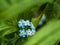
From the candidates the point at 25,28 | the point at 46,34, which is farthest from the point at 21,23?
the point at 46,34

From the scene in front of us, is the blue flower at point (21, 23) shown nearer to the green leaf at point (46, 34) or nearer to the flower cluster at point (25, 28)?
the flower cluster at point (25, 28)

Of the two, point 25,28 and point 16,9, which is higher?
point 25,28

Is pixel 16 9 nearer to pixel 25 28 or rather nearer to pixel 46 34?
pixel 46 34

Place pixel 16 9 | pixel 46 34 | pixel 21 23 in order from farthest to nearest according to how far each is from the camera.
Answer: pixel 21 23, pixel 46 34, pixel 16 9

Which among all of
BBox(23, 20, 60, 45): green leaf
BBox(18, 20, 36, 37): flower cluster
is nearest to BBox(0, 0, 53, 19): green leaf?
BBox(23, 20, 60, 45): green leaf

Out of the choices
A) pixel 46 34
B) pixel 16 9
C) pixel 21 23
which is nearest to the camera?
pixel 16 9

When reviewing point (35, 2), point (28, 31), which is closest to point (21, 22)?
point (28, 31)

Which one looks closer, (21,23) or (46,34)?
(46,34)

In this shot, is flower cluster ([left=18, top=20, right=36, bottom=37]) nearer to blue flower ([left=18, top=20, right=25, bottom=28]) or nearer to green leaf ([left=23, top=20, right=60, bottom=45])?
blue flower ([left=18, top=20, right=25, bottom=28])

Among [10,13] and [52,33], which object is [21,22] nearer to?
[52,33]
